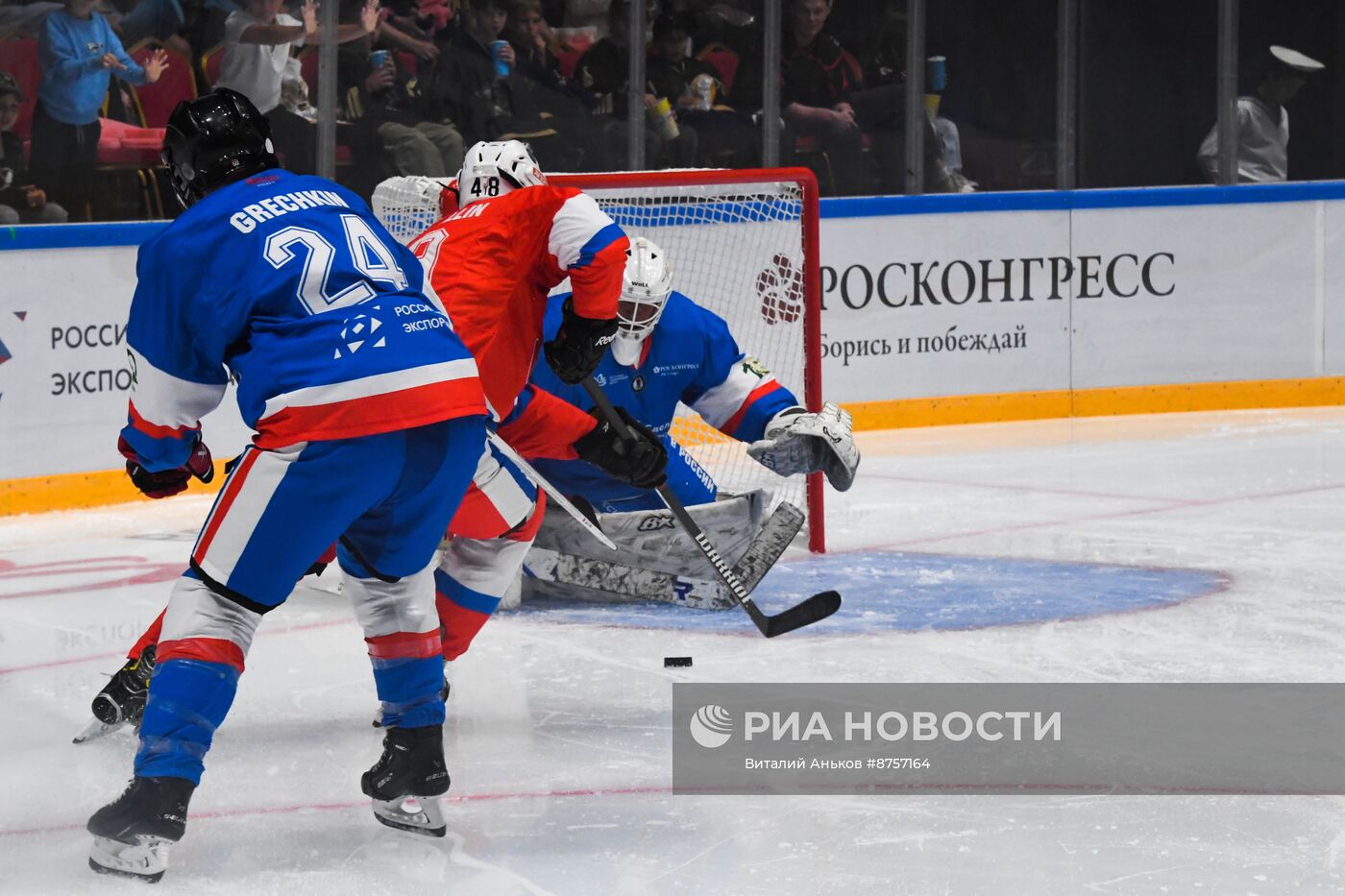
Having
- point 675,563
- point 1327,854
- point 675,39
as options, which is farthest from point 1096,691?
point 675,39

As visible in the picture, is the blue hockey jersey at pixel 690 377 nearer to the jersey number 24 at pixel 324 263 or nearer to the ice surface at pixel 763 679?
the ice surface at pixel 763 679

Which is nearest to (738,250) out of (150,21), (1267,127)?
(150,21)

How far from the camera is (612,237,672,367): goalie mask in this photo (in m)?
3.91

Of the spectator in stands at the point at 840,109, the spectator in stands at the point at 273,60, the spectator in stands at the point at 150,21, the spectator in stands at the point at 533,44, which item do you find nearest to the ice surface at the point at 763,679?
the spectator in stands at the point at 273,60

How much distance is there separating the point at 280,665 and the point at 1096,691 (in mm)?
1601

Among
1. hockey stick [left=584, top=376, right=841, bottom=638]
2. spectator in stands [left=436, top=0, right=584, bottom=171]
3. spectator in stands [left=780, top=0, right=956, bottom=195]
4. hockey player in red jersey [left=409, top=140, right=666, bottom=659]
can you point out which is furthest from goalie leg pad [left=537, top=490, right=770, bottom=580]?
spectator in stands [left=780, top=0, right=956, bottom=195]

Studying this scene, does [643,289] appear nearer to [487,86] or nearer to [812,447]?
[812,447]

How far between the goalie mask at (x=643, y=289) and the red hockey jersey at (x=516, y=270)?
0.66 metres

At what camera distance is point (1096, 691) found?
11.0 feet

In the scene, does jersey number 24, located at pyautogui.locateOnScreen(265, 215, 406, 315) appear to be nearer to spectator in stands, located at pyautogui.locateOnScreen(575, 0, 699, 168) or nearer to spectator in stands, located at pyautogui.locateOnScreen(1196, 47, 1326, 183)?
spectator in stands, located at pyautogui.locateOnScreen(575, 0, 699, 168)

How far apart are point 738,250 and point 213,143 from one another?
304 cm

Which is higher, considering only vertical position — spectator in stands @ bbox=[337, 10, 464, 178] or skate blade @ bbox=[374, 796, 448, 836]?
spectator in stands @ bbox=[337, 10, 464, 178]

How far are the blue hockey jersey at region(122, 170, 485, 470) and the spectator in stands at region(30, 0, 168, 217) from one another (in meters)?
3.60

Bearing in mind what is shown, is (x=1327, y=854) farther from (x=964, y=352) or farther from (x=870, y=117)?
(x=870, y=117)
